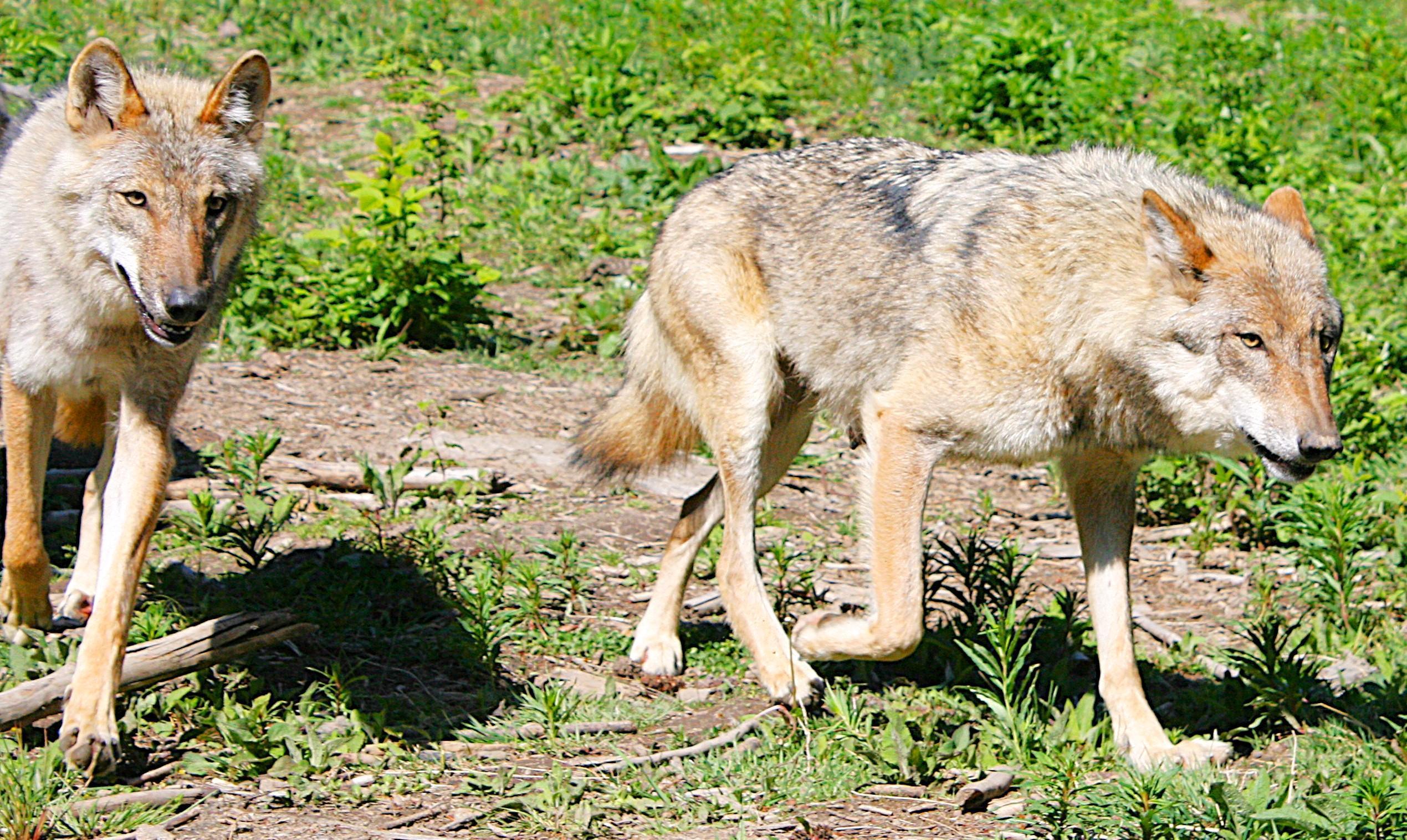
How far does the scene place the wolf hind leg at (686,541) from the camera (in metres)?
5.22

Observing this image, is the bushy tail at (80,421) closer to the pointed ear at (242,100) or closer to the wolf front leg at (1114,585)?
the pointed ear at (242,100)

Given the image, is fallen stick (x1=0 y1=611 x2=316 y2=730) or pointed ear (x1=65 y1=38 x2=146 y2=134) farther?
pointed ear (x1=65 y1=38 x2=146 y2=134)

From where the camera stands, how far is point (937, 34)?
40.4 ft

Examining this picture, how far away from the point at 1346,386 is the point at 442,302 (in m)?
4.76

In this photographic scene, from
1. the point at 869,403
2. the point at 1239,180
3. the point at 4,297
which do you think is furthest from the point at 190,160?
the point at 1239,180

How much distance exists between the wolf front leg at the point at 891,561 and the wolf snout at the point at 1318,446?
1141 mm

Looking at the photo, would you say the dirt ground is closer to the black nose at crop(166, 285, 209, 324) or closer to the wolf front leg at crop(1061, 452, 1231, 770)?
the wolf front leg at crop(1061, 452, 1231, 770)

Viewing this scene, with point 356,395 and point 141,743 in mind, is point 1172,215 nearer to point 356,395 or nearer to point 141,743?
point 141,743

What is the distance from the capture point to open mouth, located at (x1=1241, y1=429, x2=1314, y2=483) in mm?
4055

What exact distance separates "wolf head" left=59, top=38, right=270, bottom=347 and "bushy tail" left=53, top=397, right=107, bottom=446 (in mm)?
1214

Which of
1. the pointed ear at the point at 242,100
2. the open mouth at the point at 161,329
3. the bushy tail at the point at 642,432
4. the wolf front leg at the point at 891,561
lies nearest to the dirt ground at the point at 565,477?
the wolf front leg at the point at 891,561

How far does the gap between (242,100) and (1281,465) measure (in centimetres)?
342

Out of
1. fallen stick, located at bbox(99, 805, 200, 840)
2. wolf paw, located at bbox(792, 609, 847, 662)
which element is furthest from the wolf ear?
fallen stick, located at bbox(99, 805, 200, 840)

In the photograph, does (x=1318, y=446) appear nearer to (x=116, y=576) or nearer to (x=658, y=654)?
(x=658, y=654)
